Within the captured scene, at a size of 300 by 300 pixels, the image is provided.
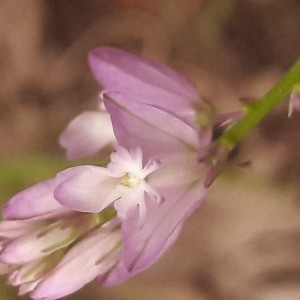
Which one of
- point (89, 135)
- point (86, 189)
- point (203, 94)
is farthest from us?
point (203, 94)

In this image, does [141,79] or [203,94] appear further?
[203,94]

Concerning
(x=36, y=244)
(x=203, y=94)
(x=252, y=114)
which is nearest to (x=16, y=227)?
(x=36, y=244)

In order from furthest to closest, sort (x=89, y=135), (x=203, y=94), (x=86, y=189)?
1. (x=203, y=94)
2. (x=89, y=135)
3. (x=86, y=189)

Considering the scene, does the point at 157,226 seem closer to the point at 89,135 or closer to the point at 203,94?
the point at 89,135

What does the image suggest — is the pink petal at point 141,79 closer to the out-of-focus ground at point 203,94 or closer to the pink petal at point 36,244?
the pink petal at point 36,244

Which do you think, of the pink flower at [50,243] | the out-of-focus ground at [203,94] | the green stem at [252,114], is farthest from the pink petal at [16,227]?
the out-of-focus ground at [203,94]

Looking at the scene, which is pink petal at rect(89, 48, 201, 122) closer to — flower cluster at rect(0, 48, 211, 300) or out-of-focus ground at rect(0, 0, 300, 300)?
flower cluster at rect(0, 48, 211, 300)

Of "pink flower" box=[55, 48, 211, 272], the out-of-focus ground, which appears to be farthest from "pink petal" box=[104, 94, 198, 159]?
the out-of-focus ground
